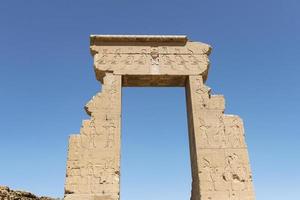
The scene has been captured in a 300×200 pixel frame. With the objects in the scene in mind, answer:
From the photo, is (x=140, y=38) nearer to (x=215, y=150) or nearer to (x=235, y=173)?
(x=215, y=150)

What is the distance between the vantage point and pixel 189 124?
7930 millimetres

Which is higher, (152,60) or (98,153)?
(152,60)

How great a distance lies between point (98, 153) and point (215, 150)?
2552mm

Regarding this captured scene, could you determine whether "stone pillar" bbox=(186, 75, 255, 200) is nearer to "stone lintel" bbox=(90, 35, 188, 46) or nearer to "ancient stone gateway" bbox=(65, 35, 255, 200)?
"ancient stone gateway" bbox=(65, 35, 255, 200)

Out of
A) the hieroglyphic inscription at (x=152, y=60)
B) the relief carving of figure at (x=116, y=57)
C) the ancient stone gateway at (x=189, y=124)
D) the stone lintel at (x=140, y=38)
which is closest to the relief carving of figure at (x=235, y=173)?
the ancient stone gateway at (x=189, y=124)

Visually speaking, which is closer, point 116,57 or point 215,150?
point 215,150

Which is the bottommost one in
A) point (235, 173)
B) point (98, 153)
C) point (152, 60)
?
point (235, 173)

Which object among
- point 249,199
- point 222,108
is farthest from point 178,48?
point 249,199

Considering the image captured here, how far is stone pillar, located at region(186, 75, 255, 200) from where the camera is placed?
22.2ft

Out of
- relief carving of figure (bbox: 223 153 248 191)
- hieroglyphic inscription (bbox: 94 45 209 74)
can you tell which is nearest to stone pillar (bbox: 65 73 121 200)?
hieroglyphic inscription (bbox: 94 45 209 74)

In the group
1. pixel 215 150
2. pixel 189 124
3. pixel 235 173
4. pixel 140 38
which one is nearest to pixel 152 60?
pixel 140 38

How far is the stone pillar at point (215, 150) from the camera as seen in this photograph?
678 centimetres

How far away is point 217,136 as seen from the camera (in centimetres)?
735

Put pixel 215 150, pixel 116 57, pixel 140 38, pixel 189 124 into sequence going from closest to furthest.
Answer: pixel 215 150 < pixel 189 124 < pixel 116 57 < pixel 140 38
